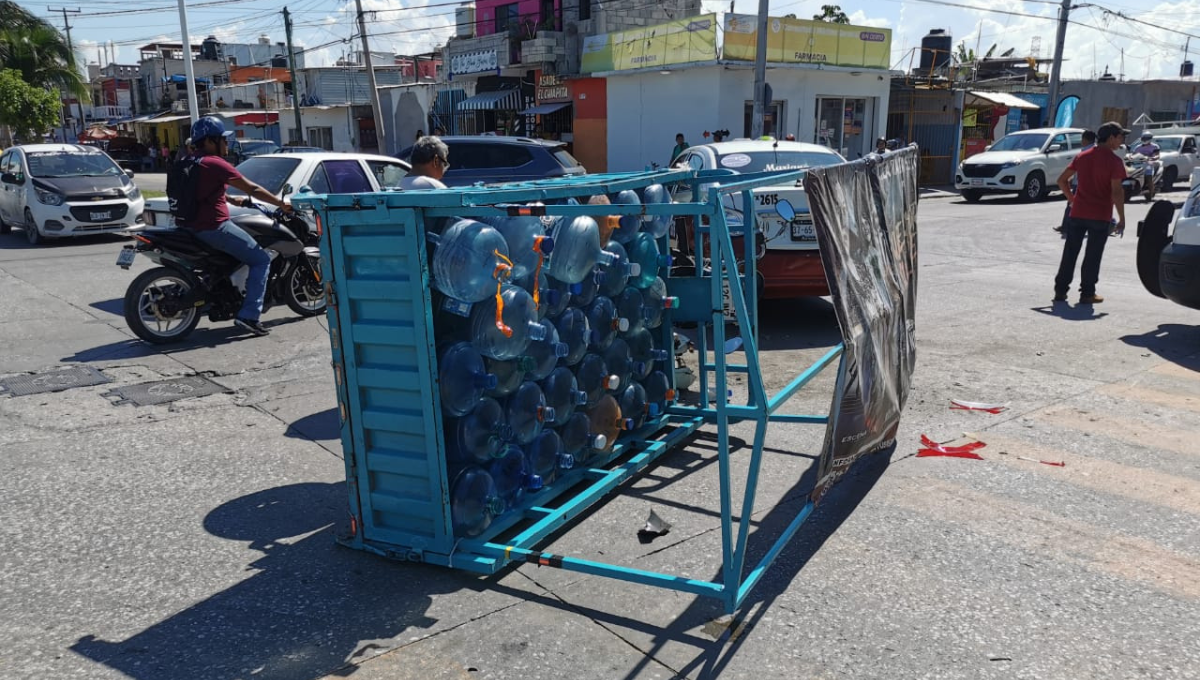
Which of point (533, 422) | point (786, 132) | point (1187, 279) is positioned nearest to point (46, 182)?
point (533, 422)

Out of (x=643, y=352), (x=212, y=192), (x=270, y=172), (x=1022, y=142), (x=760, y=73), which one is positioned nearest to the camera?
(x=643, y=352)

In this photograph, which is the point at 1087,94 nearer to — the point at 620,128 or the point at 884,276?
the point at 620,128

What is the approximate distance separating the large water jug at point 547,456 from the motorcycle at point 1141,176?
23.5 m

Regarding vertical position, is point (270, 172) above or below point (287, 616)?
above

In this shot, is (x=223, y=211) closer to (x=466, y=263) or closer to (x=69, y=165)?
(x=466, y=263)

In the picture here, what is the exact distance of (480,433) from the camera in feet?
13.1

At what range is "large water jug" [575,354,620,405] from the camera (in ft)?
16.0

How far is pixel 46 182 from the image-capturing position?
50.8ft

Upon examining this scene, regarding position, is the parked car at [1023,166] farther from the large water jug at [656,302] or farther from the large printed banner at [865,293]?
the large water jug at [656,302]

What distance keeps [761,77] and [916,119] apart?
12.4 m

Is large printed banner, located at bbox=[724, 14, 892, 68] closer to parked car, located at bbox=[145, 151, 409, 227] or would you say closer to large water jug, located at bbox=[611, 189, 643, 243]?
parked car, located at bbox=[145, 151, 409, 227]

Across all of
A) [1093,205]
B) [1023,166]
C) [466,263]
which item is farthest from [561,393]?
[1023,166]

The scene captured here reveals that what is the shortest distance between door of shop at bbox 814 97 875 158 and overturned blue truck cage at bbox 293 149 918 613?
25.4 meters

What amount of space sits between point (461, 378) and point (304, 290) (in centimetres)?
619
